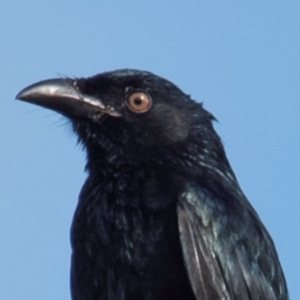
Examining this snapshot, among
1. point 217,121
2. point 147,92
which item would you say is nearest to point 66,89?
point 147,92

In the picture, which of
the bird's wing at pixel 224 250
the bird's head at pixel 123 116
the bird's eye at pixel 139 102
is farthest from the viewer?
the bird's eye at pixel 139 102

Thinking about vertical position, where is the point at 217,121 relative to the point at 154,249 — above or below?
above

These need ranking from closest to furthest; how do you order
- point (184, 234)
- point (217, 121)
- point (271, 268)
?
point (184, 234) → point (271, 268) → point (217, 121)

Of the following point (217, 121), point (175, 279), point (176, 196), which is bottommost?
point (175, 279)

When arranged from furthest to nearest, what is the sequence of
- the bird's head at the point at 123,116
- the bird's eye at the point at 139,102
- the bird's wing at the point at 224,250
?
the bird's eye at the point at 139,102
the bird's head at the point at 123,116
the bird's wing at the point at 224,250

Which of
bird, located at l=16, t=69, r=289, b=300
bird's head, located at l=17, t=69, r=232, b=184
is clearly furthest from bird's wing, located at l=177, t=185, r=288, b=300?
bird's head, located at l=17, t=69, r=232, b=184

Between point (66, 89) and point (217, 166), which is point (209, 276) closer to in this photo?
point (217, 166)

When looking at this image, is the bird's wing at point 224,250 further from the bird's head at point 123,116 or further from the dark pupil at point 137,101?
the dark pupil at point 137,101

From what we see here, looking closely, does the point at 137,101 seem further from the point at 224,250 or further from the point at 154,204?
the point at 224,250

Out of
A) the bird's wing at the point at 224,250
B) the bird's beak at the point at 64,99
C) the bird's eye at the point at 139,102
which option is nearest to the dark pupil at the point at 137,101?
the bird's eye at the point at 139,102
